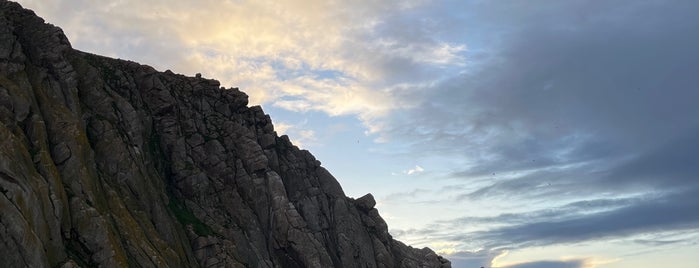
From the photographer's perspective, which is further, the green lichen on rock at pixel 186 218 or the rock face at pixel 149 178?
the green lichen on rock at pixel 186 218

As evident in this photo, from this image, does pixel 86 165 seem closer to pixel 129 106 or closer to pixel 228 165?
pixel 129 106

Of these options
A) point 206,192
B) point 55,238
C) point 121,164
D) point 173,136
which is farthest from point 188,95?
point 55,238

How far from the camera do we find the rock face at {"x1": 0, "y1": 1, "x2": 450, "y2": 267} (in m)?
75.7

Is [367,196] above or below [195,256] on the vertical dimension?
above

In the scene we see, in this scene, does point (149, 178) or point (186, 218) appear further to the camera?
point (186, 218)

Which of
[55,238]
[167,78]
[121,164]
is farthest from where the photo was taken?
[167,78]

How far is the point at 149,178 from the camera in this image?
103688 millimetres

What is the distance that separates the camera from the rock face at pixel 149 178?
7569cm

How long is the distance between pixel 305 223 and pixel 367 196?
26.6 m

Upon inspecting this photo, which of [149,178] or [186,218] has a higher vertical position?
[149,178]

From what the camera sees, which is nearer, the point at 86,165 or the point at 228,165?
the point at 86,165

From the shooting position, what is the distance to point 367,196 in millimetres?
148250

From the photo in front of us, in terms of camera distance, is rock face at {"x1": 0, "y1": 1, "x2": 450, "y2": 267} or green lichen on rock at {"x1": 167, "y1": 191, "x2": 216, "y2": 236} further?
green lichen on rock at {"x1": 167, "y1": 191, "x2": 216, "y2": 236}

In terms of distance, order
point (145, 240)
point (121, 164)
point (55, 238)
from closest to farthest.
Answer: point (55, 238) < point (145, 240) < point (121, 164)
